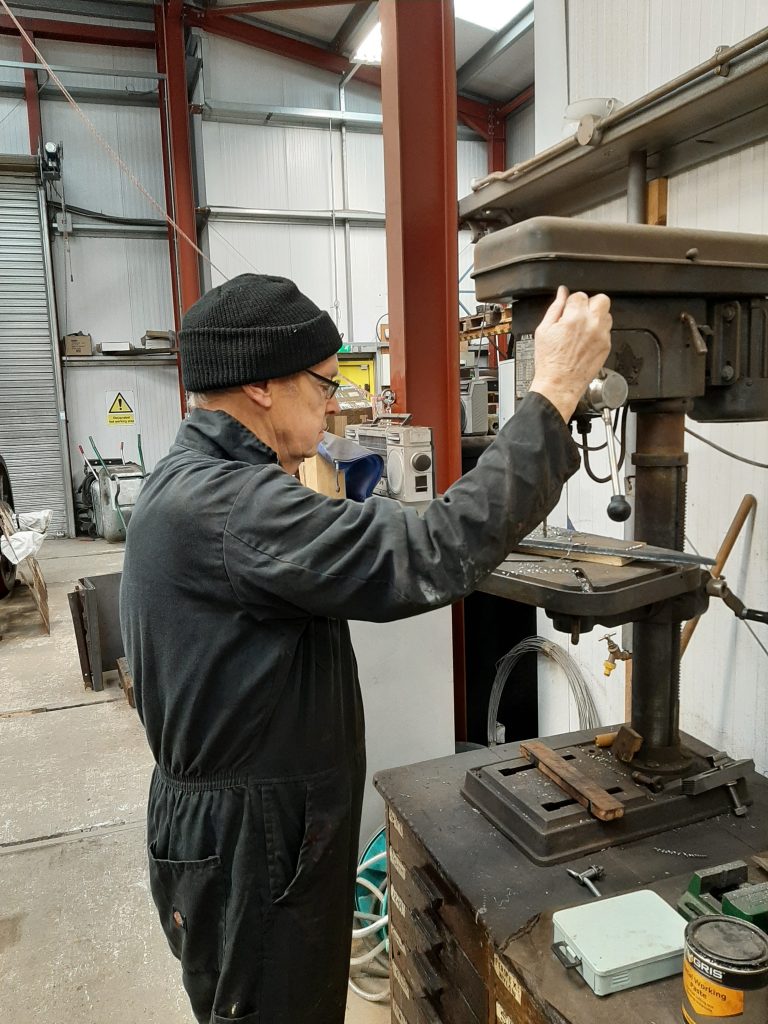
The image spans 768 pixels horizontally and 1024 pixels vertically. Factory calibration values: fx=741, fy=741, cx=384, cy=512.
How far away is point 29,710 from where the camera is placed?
330 centimetres

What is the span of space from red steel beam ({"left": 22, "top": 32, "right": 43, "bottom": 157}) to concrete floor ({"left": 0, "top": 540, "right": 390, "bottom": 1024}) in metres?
4.94

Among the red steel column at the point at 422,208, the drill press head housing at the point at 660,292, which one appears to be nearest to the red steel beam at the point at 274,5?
the red steel column at the point at 422,208

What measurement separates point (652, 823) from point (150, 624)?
2.35ft

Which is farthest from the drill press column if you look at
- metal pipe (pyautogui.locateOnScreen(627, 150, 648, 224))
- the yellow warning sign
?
the yellow warning sign

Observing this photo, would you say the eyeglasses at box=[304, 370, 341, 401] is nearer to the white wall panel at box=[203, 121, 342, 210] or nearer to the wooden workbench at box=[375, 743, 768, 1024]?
the wooden workbench at box=[375, 743, 768, 1024]

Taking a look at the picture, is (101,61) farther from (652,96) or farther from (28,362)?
(652,96)

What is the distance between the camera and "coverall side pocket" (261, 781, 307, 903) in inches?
36.4

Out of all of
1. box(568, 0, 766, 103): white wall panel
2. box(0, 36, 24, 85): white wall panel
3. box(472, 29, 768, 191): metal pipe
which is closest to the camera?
box(472, 29, 768, 191): metal pipe

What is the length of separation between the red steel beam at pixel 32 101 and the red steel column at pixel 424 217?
5.61m

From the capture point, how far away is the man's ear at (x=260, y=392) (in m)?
0.93

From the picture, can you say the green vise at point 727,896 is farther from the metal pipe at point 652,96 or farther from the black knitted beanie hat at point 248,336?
the metal pipe at point 652,96

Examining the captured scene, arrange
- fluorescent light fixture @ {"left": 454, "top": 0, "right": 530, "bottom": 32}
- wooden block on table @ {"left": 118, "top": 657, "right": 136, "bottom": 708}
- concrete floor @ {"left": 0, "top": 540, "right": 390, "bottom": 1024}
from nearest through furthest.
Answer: concrete floor @ {"left": 0, "top": 540, "right": 390, "bottom": 1024} < wooden block on table @ {"left": 118, "top": 657, "right": 136, "bottom": 708} < fluorescent light fixture @ {"left": 454, "top": 0, "right": 530, "bottom": 32}

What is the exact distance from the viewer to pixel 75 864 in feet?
7.30

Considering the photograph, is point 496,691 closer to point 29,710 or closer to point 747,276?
point 747,276
